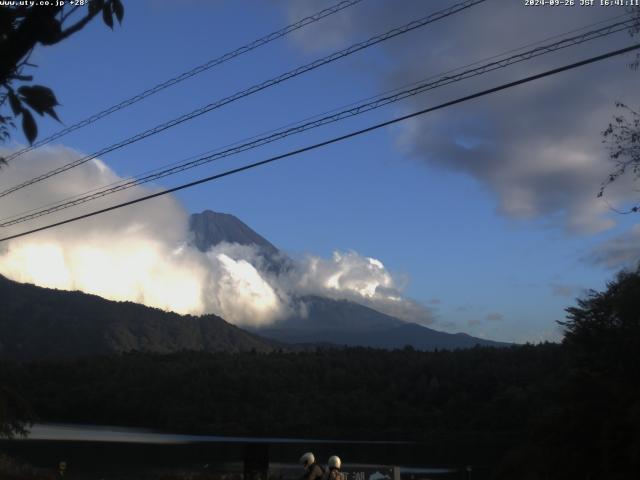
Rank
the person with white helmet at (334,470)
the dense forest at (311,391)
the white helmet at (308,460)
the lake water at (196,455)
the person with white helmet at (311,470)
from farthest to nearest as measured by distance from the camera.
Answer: the dense forest at (311,391) → the lake water at (196,455) → the white helmet at (308,460) → the person with white helmet at (311,470) → the person with white helmet at (334,470)

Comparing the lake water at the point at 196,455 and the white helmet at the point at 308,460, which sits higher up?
the lake water at the point at 196,455

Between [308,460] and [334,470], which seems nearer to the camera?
[334,470]

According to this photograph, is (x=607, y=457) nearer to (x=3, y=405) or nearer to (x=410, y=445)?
(x=3, y=405)

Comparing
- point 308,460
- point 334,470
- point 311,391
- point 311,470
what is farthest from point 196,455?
point 334,470

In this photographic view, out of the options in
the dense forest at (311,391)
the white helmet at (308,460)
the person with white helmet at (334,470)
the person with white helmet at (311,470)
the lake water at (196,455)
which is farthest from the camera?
the dense forest at (311,391)

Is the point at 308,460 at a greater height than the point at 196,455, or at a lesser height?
lesser

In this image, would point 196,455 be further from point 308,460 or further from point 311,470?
point 311,470

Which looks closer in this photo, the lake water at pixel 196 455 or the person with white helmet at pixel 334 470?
the person with white helmet at pixel 334 470

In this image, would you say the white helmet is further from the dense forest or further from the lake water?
the dense forest

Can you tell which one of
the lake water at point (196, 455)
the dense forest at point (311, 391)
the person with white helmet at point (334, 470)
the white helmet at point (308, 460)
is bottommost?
the person with white helmet at point (334, 470)

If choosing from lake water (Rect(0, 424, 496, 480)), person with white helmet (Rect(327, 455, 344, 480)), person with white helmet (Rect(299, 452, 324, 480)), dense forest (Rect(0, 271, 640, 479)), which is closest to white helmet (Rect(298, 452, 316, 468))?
person with white helmet (Rect(299, 452, 324, 480))

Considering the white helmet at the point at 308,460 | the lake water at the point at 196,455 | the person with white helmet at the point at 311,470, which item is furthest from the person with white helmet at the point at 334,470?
the lake water at the point at 196,455

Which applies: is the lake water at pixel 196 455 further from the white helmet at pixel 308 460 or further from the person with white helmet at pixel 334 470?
the person with white helmet at pixel 334 470

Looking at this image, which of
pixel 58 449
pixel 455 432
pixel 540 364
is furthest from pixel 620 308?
pixel 540 364
